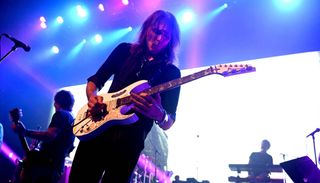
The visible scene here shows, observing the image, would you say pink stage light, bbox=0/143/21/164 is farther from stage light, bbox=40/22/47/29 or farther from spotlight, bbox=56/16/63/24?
spotlight, bbox=56/16/63/24

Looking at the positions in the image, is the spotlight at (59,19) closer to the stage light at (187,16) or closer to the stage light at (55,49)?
the stage light at (55,49)

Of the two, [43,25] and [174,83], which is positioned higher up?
[43,25]

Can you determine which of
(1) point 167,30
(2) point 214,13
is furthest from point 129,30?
(1) point 167,30

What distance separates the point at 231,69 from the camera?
246cm

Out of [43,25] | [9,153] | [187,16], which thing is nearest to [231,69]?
[187,16]

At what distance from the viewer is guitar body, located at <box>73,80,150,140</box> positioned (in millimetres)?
1912

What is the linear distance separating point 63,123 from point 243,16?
4.69m

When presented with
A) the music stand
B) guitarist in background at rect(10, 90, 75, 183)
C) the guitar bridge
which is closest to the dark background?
the music stand

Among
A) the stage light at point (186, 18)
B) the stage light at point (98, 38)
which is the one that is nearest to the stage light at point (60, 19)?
the stage light at point (98, 38)

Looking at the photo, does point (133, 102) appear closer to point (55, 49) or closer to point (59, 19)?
point (59, 19)

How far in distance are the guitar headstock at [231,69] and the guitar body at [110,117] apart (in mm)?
630

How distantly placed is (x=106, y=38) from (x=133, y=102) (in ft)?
23.4

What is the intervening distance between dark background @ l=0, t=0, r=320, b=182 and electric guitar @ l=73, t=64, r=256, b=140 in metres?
5.20

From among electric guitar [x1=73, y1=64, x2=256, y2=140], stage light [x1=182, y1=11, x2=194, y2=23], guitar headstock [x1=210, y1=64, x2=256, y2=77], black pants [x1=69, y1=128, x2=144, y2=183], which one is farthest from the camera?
stage light [x1=182, y1=11, x2=194, y2=23]
